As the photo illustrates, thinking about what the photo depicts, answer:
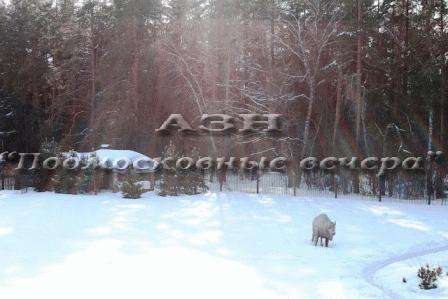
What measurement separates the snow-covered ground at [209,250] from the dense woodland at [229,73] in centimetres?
690

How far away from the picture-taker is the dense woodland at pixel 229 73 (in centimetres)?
2475

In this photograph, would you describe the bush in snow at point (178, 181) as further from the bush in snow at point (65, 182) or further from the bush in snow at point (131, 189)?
the bush in snow at point (65, 182)

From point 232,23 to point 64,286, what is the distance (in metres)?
22.5

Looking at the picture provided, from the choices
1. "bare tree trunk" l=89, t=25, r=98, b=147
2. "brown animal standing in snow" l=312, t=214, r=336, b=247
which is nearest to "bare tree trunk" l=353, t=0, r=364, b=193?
"brown animal standing in snow" l=312, t=214, r=336, b=247

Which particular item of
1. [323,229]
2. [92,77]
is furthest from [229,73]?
[323,229]

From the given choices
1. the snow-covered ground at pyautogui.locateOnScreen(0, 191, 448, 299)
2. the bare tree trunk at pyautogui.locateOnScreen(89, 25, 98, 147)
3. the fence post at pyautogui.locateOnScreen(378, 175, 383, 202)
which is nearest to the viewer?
the snow-covered ground at pyautogui.locateOnScreen(0, 191, 448, 299)

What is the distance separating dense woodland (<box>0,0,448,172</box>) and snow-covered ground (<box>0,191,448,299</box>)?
6.90 metres

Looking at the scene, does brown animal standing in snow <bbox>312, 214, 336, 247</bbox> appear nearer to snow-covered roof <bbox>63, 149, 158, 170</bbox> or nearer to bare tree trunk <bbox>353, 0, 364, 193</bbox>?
snow-covered roof <bbox>63, 149, 158, 170</bbox>

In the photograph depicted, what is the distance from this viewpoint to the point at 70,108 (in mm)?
32969

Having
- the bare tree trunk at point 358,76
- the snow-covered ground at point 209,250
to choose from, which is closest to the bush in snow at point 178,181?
the snow-covered ground at point 209,250

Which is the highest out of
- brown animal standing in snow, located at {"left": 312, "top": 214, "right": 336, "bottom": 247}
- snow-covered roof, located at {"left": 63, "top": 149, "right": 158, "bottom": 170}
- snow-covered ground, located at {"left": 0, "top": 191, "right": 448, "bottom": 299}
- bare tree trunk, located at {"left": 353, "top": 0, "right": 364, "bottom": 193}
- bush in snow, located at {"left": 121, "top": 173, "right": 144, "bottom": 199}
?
bare tree trunk, located at {"left": 353, "top": 0, "right": 364, "bottom": 193}

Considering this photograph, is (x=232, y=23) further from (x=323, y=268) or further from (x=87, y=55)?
(x=323, y=268)

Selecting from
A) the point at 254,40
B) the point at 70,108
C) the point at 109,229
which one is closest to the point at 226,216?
the point at 109,229

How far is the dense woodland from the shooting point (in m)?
24.8
